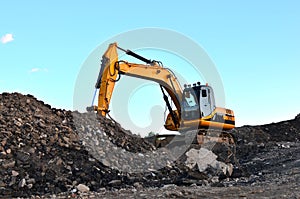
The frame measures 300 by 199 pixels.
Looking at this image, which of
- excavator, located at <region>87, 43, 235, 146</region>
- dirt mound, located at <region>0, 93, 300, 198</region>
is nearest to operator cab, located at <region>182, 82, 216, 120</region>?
excavator, located at <region>87, 43, 235, 146</region>

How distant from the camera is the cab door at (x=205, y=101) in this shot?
1506 cm

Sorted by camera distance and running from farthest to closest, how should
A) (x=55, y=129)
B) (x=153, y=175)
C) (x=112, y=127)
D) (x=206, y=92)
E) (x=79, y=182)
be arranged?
(x=206, y=92) < (x=112, y=127) < (x=55, y=129) < (x=153, y=175) < (x=79, y=182)

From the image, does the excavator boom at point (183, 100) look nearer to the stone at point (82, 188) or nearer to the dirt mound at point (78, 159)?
the dirt mound at point (78, 159)

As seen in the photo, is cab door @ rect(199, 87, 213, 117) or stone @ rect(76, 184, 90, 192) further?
cab door @ rect(199, 87, 213, 117)

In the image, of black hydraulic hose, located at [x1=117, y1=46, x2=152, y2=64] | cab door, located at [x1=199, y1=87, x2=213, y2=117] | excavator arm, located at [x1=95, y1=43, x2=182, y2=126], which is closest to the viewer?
excavator arm, located at [x1=95, y1=43, x2=182, y2=126]

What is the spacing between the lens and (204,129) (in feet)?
50.3

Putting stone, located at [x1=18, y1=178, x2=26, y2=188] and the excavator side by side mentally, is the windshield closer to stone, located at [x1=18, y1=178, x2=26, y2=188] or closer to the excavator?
the excavator

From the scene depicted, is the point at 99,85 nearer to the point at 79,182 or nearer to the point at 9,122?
the point at 9,122

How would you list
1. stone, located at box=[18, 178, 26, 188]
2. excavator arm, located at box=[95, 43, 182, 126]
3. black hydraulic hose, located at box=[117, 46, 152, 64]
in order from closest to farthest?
stone, located at box=[18, 178, 26, 188] < excavator arm, located at box=[95, 43, 182, 126] < black hydraulic hose, located at box=[117, 46, 152, 64]

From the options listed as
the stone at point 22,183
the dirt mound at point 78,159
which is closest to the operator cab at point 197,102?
the dirt mound at point 78,159

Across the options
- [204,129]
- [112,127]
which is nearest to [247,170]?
[204,129]

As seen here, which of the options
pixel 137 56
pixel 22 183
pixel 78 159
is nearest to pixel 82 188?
pixel 22 183

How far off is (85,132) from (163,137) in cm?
528

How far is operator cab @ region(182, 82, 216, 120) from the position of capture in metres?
15.1
